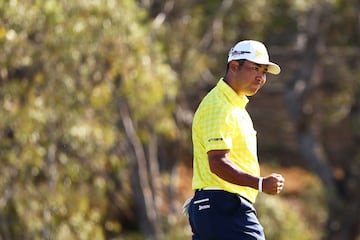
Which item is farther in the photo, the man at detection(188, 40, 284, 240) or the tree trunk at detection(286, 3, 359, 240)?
the tree trunk at detection(286, 3, 359, 240)

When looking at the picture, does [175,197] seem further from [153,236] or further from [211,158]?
[211,158]

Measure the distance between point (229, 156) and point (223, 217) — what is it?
332 millimetres

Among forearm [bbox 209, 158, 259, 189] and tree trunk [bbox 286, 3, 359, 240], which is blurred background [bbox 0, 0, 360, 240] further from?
forearm [bbox 209, 158, 259, 189]

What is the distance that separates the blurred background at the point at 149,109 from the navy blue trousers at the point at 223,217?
6.04 meters

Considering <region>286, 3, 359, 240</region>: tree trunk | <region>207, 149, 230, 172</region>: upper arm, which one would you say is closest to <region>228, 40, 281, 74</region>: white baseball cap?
<region>207, 149, 230, 172</region>: upper arm

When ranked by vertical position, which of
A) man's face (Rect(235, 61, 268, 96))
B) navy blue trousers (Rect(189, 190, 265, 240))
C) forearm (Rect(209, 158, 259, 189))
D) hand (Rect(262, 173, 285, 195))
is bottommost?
navy blue trousers (Rect(189, 190, 265, 240))

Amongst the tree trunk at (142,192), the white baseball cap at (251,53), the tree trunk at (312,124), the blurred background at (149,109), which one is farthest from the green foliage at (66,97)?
the white baseball cap at (251,53)

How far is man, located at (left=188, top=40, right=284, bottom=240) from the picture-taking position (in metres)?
5.37

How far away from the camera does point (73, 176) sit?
13531mm

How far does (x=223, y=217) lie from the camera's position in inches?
217

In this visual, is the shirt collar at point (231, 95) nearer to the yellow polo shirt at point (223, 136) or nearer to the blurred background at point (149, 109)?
the yellow polo shirt at point (223, 136)

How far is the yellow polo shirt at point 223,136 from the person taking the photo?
5.40 m

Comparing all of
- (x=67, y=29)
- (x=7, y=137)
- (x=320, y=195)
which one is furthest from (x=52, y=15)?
(x=320, y=195)

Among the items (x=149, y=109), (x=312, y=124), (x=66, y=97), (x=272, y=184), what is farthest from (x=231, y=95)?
(x=312, y=124)
